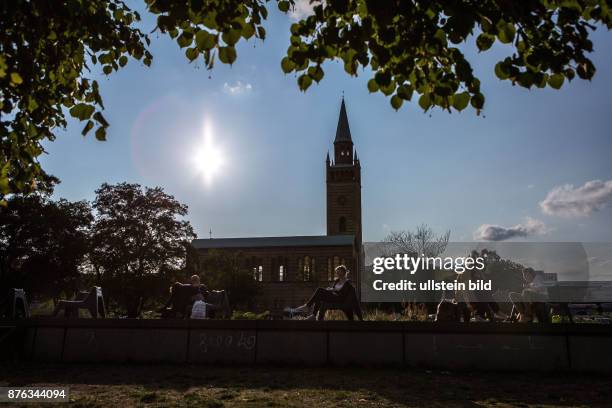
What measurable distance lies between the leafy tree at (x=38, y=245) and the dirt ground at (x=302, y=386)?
26.3 meters

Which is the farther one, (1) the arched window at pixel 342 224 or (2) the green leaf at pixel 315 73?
(1) the arched window at pixel 342 224

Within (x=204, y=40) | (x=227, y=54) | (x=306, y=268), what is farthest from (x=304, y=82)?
(x=306, y=268)

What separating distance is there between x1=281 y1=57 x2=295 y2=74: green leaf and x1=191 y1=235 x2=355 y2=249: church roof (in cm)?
7295

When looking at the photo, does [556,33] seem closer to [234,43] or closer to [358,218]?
[234,43]

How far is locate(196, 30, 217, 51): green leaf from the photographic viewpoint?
469 cm

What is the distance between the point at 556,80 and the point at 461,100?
37.0 inches

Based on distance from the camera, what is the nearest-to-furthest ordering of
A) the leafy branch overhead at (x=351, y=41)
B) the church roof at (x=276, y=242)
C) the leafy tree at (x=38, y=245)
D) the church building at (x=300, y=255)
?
the leafy branch overhead at (x=351, y=41), the leafy tree at (x=38, y=245), the church building at (x=300, y=255), the church roof at (x=276, y=242)

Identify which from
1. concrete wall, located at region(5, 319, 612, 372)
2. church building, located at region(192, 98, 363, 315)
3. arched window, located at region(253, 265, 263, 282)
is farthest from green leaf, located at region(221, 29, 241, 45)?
arched window, located at region(253, 265, 263, 282)

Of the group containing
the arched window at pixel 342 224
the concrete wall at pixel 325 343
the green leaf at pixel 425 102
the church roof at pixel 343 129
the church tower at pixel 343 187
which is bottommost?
the concrete wall at pixel 325 343

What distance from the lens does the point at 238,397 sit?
20.9 feet

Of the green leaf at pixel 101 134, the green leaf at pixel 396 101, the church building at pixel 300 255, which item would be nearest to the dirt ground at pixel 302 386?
the green leaf at pixel 101 134

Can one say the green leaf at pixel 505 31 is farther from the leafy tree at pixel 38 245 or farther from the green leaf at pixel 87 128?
the leafy tree at pixel 38 245

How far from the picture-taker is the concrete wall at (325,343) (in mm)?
8641

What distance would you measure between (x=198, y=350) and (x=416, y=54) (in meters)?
7.12
